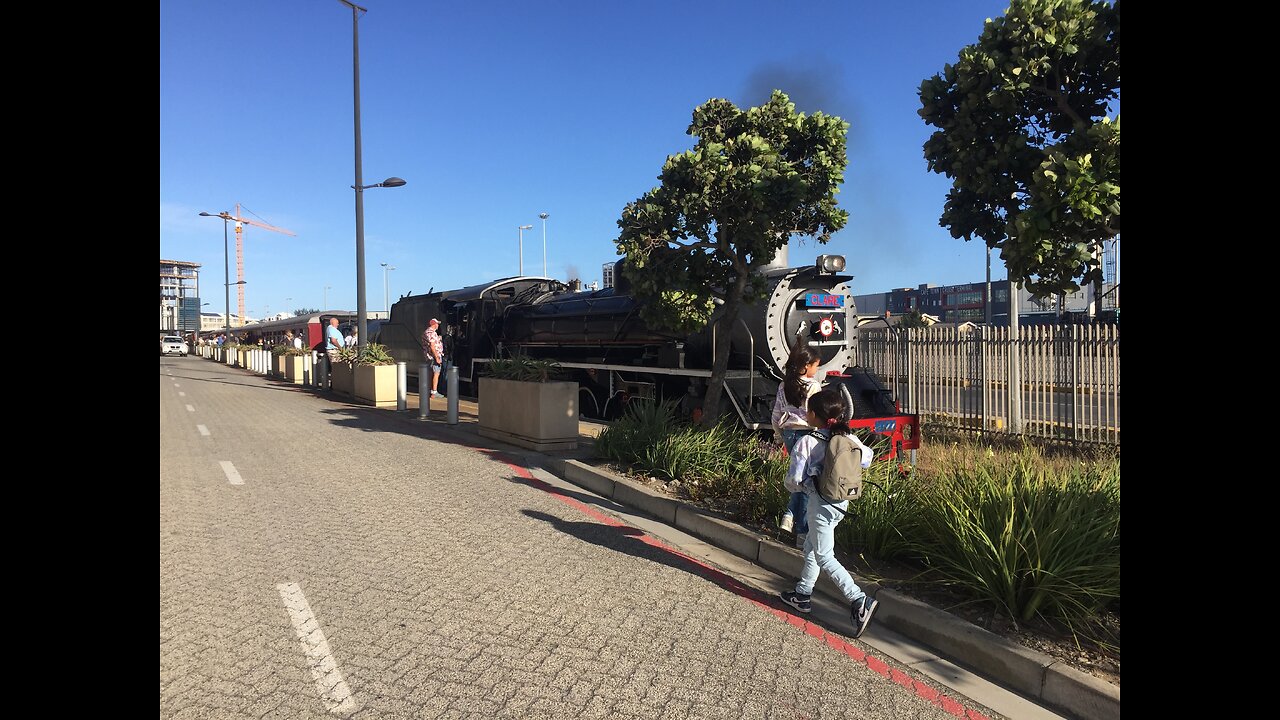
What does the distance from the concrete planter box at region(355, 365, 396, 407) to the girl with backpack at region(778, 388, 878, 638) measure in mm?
12938

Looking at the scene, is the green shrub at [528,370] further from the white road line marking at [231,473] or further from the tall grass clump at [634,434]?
the white road line marking at [231,473]

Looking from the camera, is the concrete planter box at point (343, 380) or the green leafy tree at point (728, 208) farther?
the concrete planter box at point (343, 380)

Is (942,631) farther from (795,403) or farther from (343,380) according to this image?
(343,380)

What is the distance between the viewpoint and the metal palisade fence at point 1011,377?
1004cm

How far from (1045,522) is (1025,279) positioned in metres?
1.60

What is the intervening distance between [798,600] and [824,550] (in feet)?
1.34

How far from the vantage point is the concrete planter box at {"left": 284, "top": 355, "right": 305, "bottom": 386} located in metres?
23.4

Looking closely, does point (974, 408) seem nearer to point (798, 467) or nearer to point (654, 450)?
point (654, 450)

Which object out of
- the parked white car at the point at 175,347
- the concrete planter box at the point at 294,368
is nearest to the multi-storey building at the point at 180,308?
the parked white car at the point at 175,347

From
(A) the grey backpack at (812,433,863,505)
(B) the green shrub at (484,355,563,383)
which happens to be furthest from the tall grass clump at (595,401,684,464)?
(A) the grey backpack at (812,433,863,505)

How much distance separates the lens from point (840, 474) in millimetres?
4051

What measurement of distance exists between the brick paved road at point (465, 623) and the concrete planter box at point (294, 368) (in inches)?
682

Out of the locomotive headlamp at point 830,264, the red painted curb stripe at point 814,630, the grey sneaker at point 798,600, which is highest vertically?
the locomotive headlamp at point 830,264

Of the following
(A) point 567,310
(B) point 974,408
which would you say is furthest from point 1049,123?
(A) point 567,310
